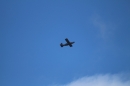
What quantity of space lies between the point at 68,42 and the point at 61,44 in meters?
3.15

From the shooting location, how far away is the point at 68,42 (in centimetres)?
6412

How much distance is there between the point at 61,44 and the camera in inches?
2608
